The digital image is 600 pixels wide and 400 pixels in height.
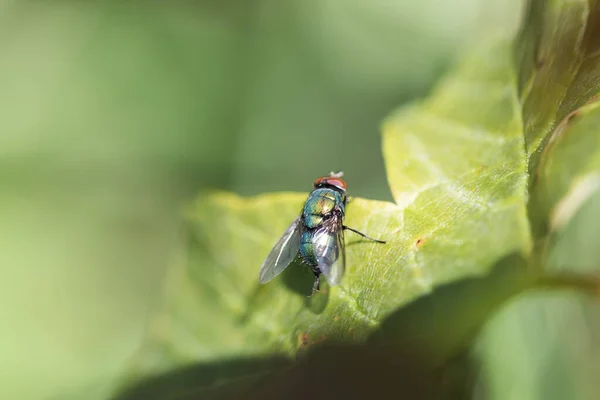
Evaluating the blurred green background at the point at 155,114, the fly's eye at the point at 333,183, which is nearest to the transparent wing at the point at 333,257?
the fly's eye at the point at 333,183

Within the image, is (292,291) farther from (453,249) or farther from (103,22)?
(103,22)

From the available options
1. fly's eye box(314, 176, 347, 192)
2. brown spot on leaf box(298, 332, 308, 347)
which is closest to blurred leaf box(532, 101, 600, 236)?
brown spot on leaf box(298, 332, 308, 347)

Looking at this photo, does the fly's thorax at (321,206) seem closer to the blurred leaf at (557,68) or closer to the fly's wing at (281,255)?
the fly's wing at (281,255)

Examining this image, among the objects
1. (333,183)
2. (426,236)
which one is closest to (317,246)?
(333,183)

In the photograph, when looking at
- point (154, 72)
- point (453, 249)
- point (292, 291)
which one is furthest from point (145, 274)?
point (453, 249)

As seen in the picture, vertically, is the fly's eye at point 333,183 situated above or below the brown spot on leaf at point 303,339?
above
